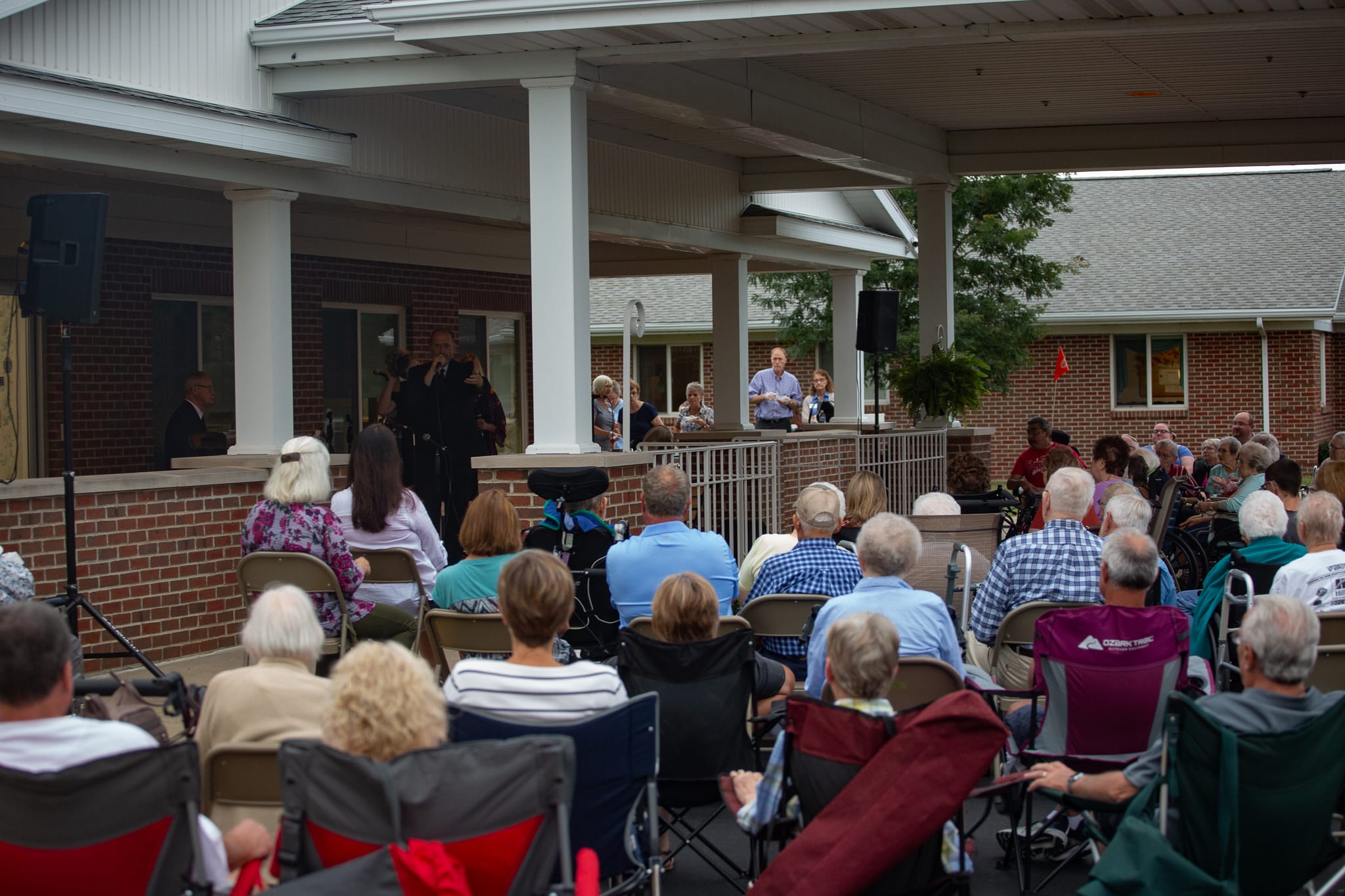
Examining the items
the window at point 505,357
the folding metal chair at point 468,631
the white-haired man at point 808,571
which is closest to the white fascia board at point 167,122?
the folding metal chair at point 468,631

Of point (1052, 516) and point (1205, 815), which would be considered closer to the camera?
point (1205, 815)

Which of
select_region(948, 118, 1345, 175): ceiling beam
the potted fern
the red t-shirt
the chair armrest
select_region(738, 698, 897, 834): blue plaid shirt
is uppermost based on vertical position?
select_region(948, 118, 1345, 175): ceiling beam

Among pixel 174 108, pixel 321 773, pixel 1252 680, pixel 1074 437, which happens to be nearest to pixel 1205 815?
pixel 1252 680

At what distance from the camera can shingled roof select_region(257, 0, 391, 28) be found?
912cm

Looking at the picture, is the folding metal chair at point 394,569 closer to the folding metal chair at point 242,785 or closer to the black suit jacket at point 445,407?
the folding metal chair at point 242,785

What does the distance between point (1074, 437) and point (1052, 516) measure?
21176 millimetres

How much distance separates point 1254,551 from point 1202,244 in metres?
23.5

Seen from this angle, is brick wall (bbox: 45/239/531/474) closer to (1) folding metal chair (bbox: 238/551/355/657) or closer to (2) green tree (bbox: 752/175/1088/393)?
(1) folding metal chair (bbox: 238/551/355/657)

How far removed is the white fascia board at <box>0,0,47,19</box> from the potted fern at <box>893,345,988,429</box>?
9.24m

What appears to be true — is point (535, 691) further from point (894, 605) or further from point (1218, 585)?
point (1218, 585)

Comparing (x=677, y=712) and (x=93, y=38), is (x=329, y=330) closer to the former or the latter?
(x=93, y=38)

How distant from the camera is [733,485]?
1134 centimetres

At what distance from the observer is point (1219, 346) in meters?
25.6

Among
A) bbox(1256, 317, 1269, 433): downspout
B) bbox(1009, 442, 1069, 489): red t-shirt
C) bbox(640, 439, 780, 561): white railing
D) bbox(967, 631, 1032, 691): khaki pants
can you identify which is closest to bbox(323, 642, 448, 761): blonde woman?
bbox(967, 631, 1032, 691): khaki pants
